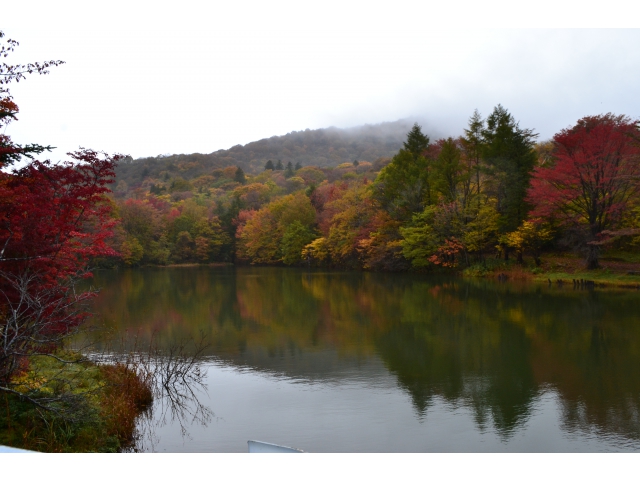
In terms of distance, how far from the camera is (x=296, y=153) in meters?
119

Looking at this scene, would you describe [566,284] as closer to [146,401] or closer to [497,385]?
[497,385]

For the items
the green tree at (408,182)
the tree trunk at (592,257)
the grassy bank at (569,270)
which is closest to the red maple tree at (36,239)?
the grassy bank at (569,270)

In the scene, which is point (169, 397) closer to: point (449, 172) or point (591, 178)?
point (591, 178)

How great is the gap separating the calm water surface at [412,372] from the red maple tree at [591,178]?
4651 millimetres

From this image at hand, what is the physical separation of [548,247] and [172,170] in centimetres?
8282

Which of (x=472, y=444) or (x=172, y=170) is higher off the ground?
(x=172, y=170)

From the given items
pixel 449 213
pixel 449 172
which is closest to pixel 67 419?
pixel 449 213

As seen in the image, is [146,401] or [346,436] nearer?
[346,436]

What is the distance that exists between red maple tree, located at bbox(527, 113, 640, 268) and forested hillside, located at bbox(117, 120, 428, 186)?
78906mm

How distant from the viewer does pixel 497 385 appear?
25.4ft

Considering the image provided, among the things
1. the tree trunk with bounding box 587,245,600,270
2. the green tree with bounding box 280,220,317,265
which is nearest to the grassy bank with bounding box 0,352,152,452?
the tree trunk with bounding box 587,245,600,270

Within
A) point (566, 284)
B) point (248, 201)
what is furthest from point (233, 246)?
point (566, 284)

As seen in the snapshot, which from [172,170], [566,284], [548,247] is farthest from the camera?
[172,170]

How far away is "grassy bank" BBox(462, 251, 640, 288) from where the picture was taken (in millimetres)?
19581
